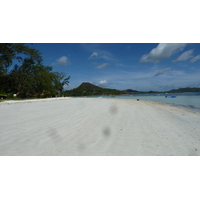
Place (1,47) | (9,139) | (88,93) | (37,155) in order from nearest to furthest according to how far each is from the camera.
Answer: (37,155) < (9,139) < (1,47) < (88,93)

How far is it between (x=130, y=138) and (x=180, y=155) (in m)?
1.29

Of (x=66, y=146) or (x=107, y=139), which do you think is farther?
(x=107, y=139)

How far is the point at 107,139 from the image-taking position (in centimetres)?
392

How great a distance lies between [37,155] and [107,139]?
5.73ft

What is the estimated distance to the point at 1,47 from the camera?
20.5 m

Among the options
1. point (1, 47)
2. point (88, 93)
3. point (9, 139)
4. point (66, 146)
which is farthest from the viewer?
point (88, 93)

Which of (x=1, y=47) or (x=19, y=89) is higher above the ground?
(x=1, y=47)

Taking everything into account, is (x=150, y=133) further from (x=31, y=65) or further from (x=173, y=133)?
(x=31, y=65)

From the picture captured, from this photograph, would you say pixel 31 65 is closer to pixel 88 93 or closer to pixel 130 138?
pixel 130 138

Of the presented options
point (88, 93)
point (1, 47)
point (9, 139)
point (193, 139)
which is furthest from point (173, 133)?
point (88, 93)

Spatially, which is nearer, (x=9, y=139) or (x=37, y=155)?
(x=37, y=155)

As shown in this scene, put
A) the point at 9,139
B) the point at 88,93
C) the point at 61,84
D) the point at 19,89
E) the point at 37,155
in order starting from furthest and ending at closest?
the point at 88,93, the point at 61,84, the point at 19,89, the point at 9,139, the point at 37,155

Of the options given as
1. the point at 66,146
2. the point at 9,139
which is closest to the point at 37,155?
the point at 66,146

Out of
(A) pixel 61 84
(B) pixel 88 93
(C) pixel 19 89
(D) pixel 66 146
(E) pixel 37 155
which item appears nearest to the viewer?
(E) pixel 37 155
